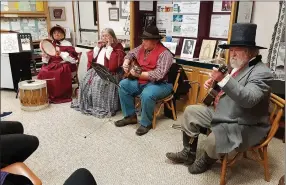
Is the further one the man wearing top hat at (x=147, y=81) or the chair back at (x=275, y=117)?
the man wearing top hat at (x=147, y=81)

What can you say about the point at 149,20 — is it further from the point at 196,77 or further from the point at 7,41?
the point at 7,41

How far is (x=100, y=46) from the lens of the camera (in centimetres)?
340

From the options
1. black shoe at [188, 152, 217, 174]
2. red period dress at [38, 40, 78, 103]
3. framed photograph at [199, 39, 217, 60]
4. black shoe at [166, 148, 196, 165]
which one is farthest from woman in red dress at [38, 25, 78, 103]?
black shoe at [188, 152, 217, 174]

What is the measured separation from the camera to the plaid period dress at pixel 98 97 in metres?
3.26

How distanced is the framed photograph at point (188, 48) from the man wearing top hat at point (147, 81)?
58cm

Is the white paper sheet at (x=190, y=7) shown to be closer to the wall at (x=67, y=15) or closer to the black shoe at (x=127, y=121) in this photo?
the black shoe at (x=127, y=121)

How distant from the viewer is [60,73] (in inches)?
144

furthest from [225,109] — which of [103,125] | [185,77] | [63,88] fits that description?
[63,88]

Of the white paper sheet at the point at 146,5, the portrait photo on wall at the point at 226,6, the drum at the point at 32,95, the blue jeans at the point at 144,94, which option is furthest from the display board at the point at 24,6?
the portrait photo on wall at the point at 226,6

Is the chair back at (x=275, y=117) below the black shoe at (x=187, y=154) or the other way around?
the other way around

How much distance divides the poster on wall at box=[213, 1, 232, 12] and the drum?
2546mm

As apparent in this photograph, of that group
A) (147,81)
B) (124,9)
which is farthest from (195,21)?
(124,9)

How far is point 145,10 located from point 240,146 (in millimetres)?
2455

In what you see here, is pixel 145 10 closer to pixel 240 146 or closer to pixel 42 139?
pixel 42 139
